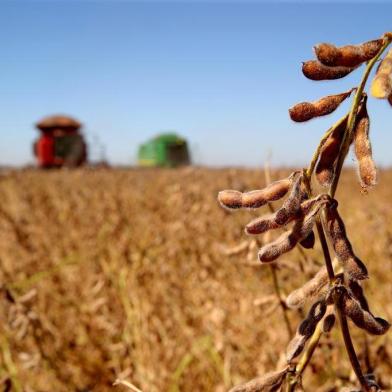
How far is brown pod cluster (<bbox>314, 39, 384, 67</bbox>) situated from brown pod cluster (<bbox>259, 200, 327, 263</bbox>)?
14 cm

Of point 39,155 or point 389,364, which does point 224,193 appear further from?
point 39,155

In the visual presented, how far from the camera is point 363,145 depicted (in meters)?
0.63

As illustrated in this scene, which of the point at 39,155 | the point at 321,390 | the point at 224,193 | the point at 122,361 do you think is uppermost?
the point at 39,155

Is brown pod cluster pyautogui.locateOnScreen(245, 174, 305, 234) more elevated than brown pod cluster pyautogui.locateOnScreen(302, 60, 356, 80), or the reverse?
brown pod cluster pyautogui.locateOnScreen(302, 60, 356, 80)

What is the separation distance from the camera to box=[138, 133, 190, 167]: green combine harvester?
34750mm

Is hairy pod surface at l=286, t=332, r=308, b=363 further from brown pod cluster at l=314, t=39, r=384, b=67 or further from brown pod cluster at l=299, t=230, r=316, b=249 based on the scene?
brown pod cluster at l=314, t=39, r=384, b=67

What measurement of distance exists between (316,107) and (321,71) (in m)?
0.04

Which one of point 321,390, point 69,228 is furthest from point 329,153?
point 69,228

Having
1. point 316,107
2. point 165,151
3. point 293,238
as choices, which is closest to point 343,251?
point 293,238

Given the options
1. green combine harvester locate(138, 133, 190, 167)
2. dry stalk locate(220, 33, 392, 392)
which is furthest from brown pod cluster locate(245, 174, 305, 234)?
green combine harvester locate(138, 133, 190, 167)

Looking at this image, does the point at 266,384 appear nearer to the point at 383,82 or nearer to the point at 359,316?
the point at 359,316

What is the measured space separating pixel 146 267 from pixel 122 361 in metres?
1.09

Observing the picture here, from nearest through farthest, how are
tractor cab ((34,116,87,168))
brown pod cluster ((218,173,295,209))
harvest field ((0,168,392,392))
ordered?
brown pod cluster ((218,173,295,209)) → harvest field ((0,168,392,392)) → tractor cab ((34,116,87,168))

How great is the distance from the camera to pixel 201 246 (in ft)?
13.6
